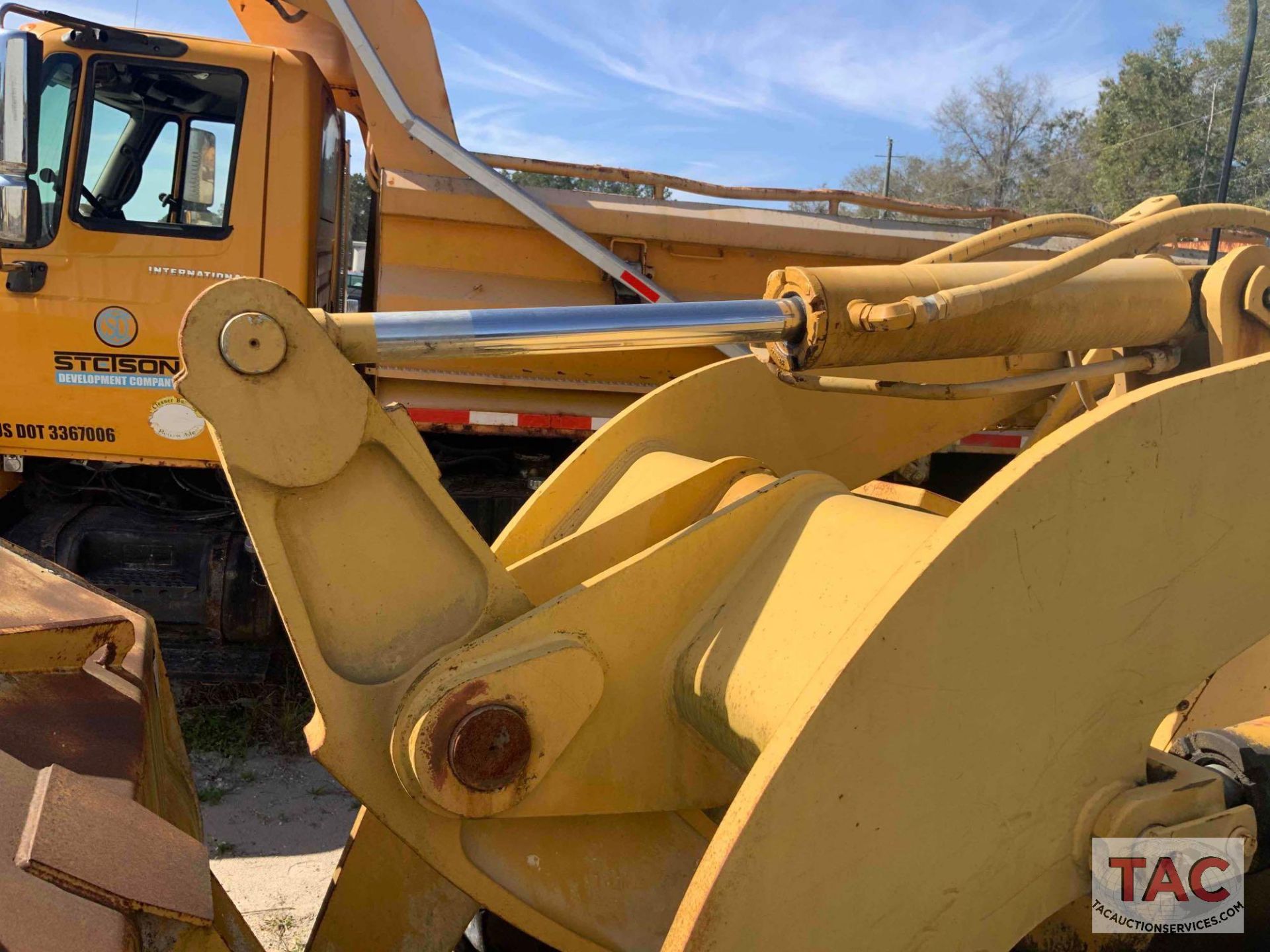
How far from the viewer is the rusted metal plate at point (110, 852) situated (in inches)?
46.8

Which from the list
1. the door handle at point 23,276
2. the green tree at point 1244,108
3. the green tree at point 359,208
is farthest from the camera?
the green tree at point 1244,108

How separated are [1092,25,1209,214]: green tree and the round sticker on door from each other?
96.1ft

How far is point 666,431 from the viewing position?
2.37 m

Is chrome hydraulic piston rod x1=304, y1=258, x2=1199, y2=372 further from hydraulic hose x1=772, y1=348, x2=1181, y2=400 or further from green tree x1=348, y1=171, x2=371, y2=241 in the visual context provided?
green tree x1=348, y1=171, x2=371, y2=241

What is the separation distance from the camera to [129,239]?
395cm

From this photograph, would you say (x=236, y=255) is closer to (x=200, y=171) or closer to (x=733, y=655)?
(x=200, y=171)

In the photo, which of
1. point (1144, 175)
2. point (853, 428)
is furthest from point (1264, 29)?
point (853, 428)

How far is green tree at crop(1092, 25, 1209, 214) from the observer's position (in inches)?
1102

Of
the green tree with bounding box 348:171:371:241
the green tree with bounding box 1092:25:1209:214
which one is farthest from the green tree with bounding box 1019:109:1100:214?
the green tree with bounding box 348:171:371:241

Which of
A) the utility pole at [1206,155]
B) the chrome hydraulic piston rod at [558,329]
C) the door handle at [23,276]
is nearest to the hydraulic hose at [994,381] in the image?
the chrome hydraulic piston rod at [558,329]

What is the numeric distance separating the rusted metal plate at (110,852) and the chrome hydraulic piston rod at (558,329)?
0.72 m

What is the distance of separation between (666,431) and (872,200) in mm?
2600

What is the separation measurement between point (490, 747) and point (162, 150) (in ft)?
11.6

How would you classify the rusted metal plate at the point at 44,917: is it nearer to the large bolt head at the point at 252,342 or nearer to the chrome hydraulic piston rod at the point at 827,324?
the large bolt head at the point at 252,342
